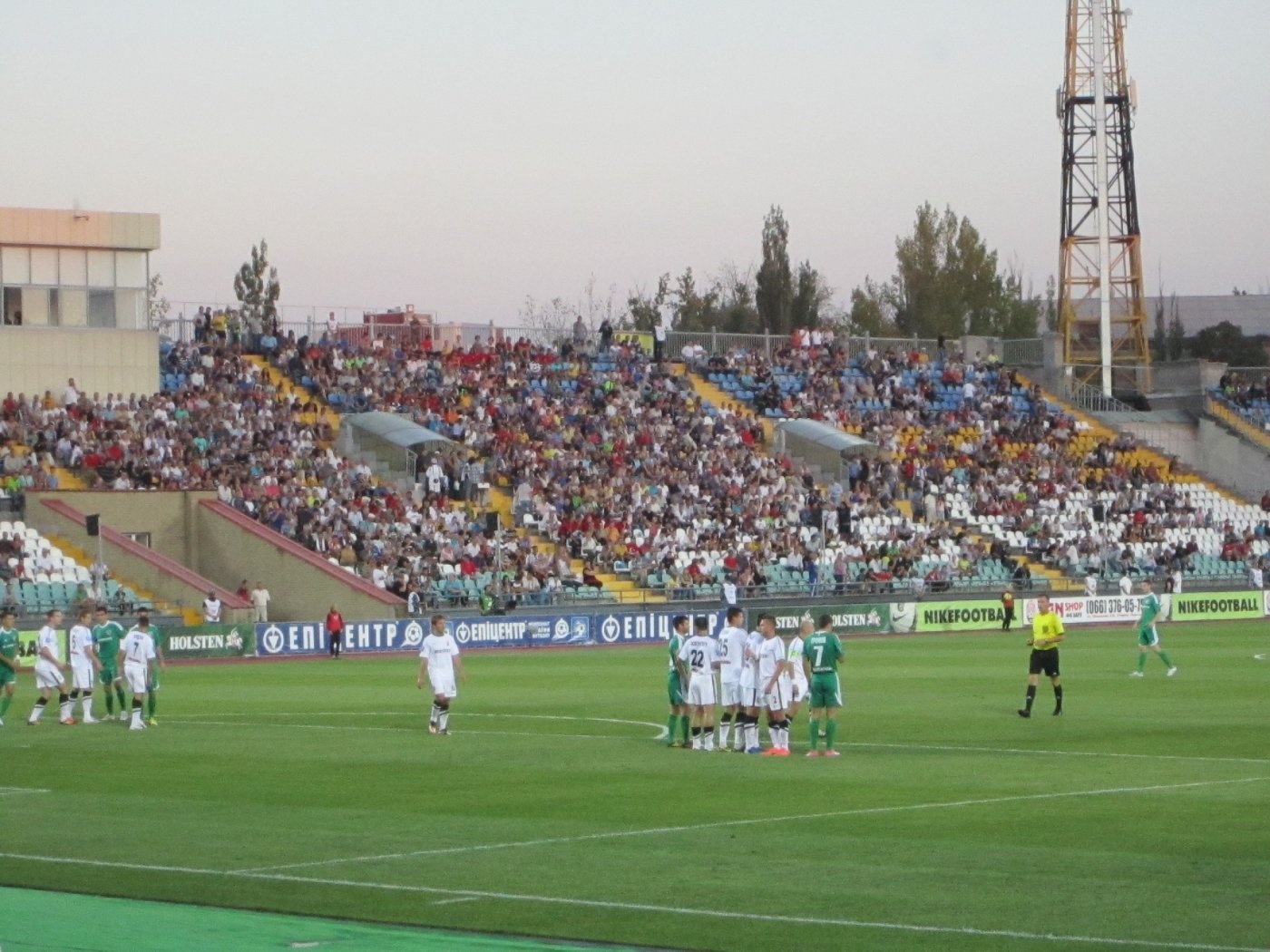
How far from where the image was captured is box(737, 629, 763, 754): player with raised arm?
1011 inches

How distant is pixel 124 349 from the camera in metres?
63.5

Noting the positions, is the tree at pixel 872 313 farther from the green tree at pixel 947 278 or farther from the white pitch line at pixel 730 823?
the white pitch line at pixel 730 823

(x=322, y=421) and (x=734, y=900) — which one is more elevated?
(x=322, y=421)

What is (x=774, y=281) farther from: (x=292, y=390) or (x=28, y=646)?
(x=28, y=646)

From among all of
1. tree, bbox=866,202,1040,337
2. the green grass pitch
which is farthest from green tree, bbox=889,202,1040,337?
the green grass pitch

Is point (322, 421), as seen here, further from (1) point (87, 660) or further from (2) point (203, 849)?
(2) point (203, 849)

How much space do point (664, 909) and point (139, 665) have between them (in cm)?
1758

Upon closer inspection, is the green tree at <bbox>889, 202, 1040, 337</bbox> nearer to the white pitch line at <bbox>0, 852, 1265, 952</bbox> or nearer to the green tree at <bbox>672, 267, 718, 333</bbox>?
the green tree at <bbox>672, 267, 718, 333</bbox>

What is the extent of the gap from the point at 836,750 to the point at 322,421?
39864mm

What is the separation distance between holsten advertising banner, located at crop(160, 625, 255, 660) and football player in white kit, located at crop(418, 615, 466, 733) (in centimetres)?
2186

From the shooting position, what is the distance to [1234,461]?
78.7m

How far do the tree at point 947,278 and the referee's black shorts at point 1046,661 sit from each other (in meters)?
93.8

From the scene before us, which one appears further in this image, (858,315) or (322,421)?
(858,315)

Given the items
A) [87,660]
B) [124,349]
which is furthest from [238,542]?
[87,660]
